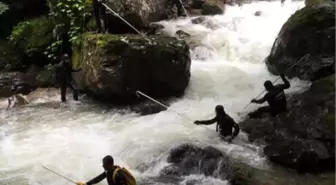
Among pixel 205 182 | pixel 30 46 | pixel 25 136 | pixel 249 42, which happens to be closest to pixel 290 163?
pixel 205 182

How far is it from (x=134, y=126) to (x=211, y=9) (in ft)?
31.4

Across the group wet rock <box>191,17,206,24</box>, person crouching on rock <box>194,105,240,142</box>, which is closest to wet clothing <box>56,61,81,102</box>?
person crouching on rock <box>194,105,240,142</box>

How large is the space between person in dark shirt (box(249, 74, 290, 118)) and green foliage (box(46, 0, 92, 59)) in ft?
20.0

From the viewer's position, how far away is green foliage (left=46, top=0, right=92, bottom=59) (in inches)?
495

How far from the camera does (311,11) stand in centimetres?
1140

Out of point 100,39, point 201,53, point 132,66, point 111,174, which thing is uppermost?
point 100,39

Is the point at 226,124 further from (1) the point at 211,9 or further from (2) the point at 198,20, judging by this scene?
(1) the point at 211,9

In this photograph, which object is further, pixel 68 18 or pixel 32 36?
pixel 32 36

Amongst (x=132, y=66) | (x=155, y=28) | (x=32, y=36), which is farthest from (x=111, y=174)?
(x=32, y=36)

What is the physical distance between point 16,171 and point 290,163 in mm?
4969

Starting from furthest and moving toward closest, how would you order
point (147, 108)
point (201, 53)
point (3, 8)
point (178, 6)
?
1. point (178, 6)
2. point (3, 8)
3. point (201, 53)
4. point (147, 108)

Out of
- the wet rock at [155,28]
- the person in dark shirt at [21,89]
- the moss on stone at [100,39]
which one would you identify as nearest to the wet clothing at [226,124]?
the moss on stone at [100,39]

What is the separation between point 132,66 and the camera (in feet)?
33.5

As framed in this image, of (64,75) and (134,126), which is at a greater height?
(64,75)
